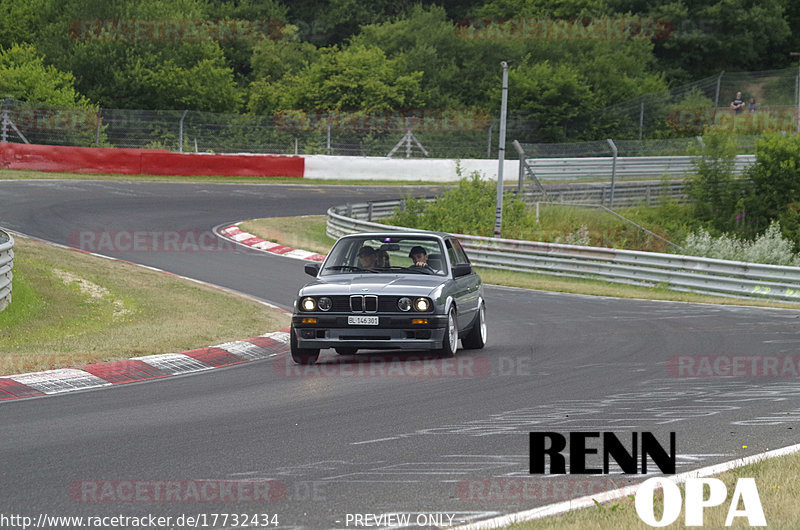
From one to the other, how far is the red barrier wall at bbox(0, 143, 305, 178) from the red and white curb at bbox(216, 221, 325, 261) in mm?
11192

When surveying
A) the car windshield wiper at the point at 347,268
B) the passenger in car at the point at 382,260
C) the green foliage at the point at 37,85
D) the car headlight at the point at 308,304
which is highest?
the green foliage at the point at 37,85

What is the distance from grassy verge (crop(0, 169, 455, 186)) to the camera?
121 feet

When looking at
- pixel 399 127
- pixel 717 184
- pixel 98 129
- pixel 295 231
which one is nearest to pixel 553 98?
pixel 399 127

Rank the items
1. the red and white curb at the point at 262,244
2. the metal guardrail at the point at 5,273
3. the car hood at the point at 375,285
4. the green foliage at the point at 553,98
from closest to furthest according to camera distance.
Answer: the car hood at the point at 375,285, the metal guardrail at the point at 5,273, the red and white curb at the point at 262,244, the green foliage at the point at 553,98

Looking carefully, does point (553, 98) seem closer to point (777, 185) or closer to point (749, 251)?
point (777, 185)

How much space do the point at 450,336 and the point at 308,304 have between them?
5.33 ft

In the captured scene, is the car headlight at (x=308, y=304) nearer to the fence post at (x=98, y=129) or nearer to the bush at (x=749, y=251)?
the bush at (x=749, y=251)

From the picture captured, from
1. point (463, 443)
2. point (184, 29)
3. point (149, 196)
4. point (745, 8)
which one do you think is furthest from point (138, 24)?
point (463, 443)

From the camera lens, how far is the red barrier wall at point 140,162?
38312mm

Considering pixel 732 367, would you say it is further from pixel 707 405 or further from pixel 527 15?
pixel 527 15

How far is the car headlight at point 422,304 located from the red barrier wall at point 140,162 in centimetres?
2977

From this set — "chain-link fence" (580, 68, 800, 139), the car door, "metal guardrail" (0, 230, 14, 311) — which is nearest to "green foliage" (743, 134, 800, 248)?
"chain-link fence" (580, 68, 800, 139)

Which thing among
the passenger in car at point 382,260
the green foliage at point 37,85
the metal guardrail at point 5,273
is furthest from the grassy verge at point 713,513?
the green foliage at point 37,85

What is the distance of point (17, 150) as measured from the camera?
38219mm
